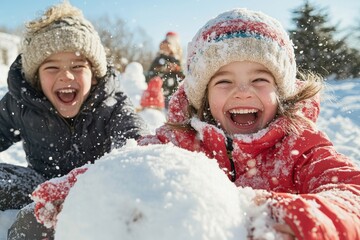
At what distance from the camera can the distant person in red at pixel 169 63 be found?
8.56m

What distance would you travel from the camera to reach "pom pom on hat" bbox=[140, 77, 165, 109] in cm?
886

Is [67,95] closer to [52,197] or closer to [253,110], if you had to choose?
[253,110]

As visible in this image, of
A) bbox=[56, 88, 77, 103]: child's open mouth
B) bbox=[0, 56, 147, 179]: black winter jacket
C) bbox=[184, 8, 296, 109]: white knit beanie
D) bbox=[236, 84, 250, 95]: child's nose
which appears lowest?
bbox=[0, 56, 147, 179]: black winter jacket

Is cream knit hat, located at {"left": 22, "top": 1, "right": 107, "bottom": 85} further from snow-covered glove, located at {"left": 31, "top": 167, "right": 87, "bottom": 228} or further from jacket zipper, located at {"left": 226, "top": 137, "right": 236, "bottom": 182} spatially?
snow-covered glove, located at {"left": 31, "top": 167, "right": 87, "bottom": 228}

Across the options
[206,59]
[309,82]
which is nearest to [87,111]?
[206,59]

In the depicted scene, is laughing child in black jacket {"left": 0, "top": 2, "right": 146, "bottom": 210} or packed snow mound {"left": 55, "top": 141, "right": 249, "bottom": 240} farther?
laughing child in black jacket {"left": 0, "top": 2, "right": 146, "bottom": 210}

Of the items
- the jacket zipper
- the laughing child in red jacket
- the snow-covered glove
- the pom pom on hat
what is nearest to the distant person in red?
the pom pom on hat

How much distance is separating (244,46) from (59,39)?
1.47 m

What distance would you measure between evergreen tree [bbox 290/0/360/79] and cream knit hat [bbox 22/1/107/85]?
15.4 meters

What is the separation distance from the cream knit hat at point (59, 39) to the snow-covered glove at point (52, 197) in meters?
1.74

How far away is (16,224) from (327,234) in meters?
1.70

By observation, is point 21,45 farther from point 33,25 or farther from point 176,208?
point 176,208

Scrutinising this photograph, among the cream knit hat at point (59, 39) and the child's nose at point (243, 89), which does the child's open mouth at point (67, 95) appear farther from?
the child's nose at point (243, 89)

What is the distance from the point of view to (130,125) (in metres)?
2.85
